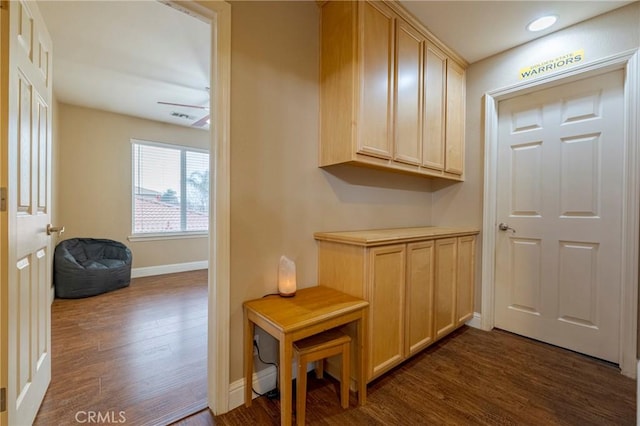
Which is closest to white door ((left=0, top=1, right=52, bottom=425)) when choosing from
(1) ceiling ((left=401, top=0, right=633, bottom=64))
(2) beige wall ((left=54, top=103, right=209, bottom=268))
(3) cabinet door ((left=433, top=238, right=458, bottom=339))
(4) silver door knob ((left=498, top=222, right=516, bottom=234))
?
(1) ceiling ((left=401, top=0, right=633, bottom=64))

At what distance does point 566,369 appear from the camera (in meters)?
1.99

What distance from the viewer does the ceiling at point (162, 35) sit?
1.98 meters

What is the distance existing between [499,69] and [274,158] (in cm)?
228

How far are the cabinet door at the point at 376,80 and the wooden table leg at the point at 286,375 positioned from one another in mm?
1200

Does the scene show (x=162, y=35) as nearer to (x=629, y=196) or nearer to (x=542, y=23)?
(x=542, y=23)

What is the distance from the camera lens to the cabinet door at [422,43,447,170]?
2336 mm

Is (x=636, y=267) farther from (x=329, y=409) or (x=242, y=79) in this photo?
(x=242, y=79)

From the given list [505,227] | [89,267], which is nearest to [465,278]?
[505,227]

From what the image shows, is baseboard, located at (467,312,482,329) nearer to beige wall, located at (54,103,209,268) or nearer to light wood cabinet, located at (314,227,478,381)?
light wood cabinet, located at (314,227,478,381)

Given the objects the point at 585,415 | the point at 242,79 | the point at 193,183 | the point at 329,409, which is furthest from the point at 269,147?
the point at 193,183

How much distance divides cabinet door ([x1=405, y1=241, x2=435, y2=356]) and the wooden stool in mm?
570

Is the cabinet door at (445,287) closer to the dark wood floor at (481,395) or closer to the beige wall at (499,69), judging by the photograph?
the dark wood floor at (481,395)

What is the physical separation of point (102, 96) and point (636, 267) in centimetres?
553

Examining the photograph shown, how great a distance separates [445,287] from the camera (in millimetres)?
2295
